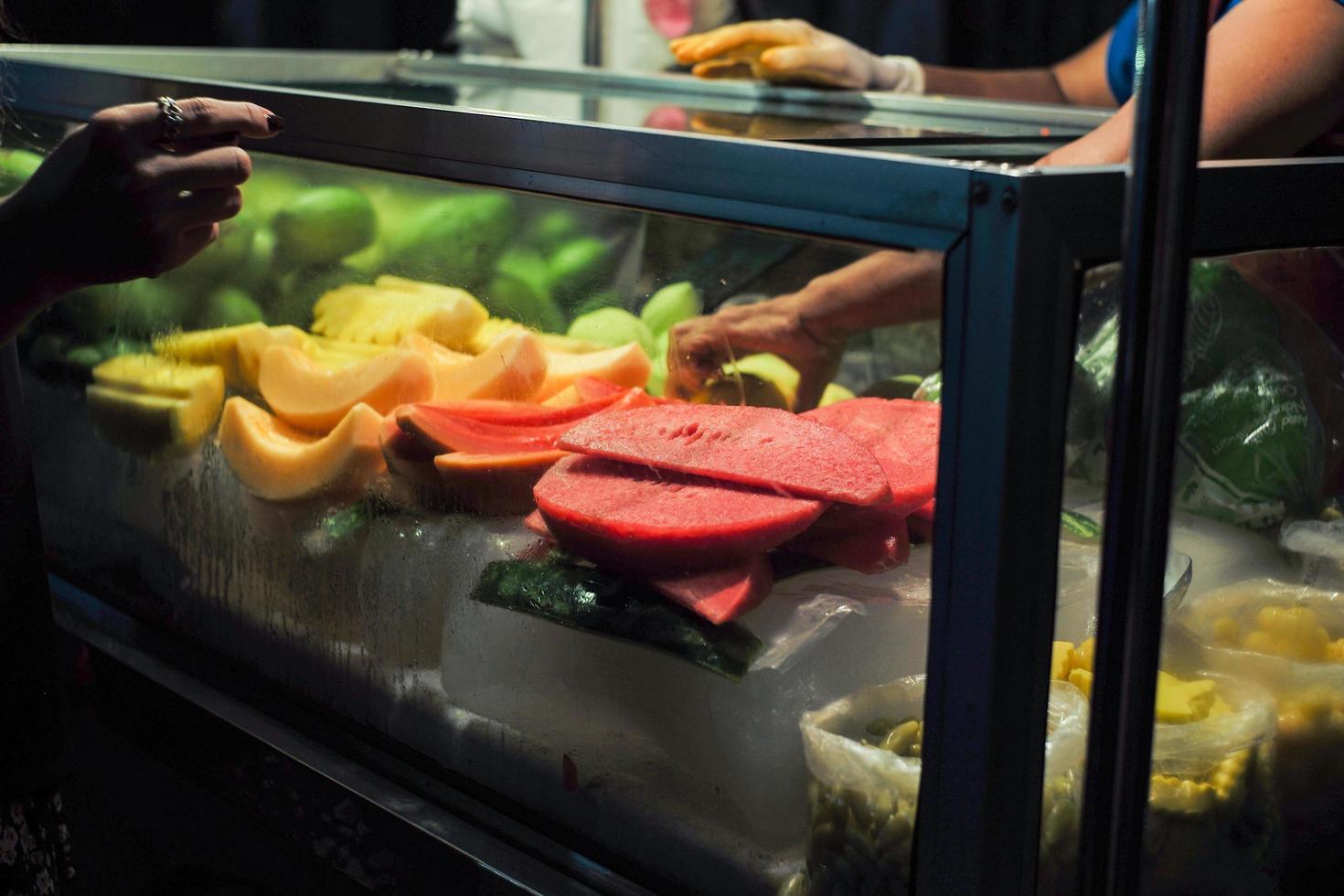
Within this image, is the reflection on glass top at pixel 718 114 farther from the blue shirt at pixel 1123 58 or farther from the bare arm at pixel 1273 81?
the blue shirt at pixel 1123 58

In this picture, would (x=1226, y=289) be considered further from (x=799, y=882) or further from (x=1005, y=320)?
(x=799, y=882)

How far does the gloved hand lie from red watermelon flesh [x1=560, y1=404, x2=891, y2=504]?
2.73ft

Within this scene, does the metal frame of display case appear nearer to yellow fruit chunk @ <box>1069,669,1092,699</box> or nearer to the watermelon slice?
yellow fruit chunk @ <box>1069,669,1092,699</box>

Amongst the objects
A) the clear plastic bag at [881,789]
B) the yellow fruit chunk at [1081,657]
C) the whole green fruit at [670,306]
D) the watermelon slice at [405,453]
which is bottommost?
Result: the clear plastic bag at [881,789]

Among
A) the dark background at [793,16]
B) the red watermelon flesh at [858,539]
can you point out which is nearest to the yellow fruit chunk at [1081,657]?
the red watermelon flesh at [858,539]

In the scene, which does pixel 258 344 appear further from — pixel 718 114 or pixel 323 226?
pixel 718 114

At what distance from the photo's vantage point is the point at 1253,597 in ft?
2.68

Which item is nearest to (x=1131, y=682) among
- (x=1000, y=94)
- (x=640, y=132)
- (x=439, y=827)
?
(x=640, y=132)

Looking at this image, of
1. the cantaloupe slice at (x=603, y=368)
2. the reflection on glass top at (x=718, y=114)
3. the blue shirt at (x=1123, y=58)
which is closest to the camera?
the cantaloupe slice at (x=603, y=368)

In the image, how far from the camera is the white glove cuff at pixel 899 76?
1911 mm

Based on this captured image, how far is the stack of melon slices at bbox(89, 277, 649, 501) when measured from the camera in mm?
871

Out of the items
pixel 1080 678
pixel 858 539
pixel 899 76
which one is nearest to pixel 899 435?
pixel 858 539

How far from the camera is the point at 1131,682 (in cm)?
50

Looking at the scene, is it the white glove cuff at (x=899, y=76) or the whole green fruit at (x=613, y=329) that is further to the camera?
the white glove cuff at (x=899, y=76)
